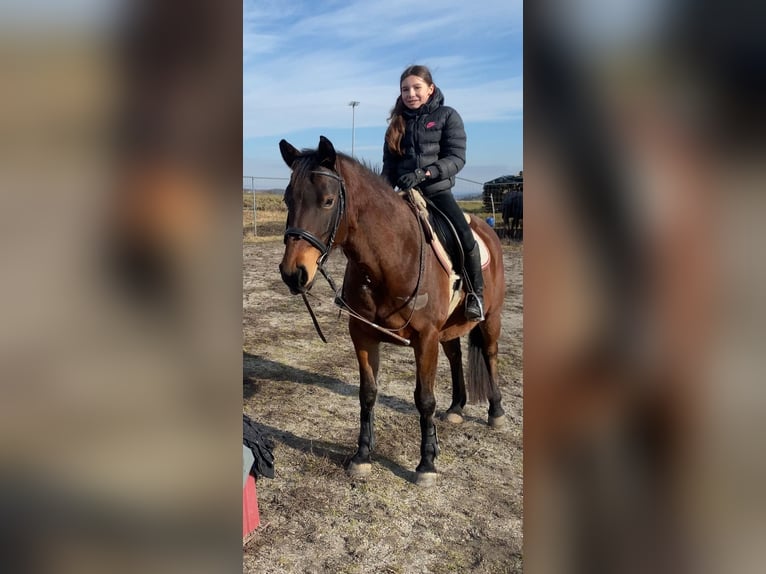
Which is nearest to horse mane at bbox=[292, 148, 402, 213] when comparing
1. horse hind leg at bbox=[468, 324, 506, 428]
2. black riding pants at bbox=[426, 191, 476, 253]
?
black riding pants at bbox=[426, 191, 476, 253]

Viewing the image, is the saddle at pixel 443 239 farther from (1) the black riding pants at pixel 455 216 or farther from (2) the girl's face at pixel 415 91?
(2) the girl's face at pixel 415 91

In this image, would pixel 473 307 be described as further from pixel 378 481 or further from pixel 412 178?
pixel 378 481

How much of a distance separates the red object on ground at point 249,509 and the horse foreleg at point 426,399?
1032mm

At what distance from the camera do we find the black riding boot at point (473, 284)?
3.47m

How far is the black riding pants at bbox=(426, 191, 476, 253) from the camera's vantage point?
11.3 ft

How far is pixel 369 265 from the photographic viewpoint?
2.97 meters

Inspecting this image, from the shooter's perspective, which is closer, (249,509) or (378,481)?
(249,509)

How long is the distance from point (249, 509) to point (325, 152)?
1.89 m

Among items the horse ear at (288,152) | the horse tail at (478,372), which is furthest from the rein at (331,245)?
the horse tail at (478,372)

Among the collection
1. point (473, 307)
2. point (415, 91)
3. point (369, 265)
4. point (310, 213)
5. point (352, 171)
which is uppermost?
point (415, 91)

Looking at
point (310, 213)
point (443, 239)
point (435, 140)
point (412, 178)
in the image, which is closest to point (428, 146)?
point (435, 140)

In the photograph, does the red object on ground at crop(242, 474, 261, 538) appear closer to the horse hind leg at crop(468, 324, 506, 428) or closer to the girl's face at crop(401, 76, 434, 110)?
the horse hind leg at crop(468, 324, 506, 428)

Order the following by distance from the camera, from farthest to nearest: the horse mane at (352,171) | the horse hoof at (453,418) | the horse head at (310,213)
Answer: the horse hoof at (453,418) → the horse mane at (352,171) → the horse head at (310,213)

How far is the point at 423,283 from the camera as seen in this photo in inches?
123
